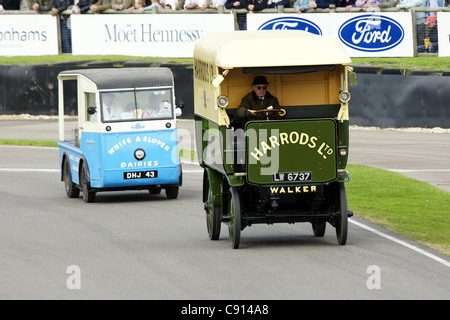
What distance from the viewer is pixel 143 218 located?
1653 centimetres

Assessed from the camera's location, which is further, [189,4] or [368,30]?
[189,4]

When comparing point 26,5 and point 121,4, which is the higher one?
point 26,5

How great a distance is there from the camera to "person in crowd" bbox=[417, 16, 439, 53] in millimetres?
30844

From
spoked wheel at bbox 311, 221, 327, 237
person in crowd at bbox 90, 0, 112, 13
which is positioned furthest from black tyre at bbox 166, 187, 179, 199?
person in crowd at bbox 90, 0, 112, 13

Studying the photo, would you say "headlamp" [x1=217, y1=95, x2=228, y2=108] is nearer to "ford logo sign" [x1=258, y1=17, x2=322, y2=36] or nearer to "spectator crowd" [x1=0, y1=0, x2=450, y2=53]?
"spectator crowd" [x1=0, y1=0, x2=450, y2=53]

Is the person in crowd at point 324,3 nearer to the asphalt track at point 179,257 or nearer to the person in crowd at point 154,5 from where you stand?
the person in crowd at point 154,5

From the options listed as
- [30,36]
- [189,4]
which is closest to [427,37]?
[189,4]

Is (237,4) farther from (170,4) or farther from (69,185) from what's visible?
(69,185)

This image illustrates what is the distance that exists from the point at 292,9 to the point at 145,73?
45.1 feet

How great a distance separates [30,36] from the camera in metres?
35.9

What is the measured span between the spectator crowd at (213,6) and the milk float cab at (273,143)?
1765 centimetres

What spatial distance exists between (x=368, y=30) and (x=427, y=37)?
1.77m
